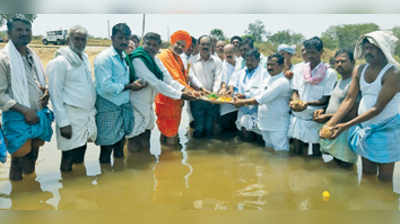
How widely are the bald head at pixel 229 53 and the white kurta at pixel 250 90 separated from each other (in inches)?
29.7

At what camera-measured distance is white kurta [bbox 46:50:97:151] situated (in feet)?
12.9

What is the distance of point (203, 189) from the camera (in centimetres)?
388

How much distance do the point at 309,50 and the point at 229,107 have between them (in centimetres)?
202

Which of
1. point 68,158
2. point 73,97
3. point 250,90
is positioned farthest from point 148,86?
point 250,90

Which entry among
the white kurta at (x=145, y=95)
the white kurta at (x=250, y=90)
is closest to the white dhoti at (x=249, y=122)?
the white kurta at (x=250, y=90)

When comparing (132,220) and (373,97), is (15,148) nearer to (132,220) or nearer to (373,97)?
(132,220)

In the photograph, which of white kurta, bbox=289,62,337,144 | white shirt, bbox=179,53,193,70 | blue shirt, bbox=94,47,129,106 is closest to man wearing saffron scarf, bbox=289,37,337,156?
white kurta, bbox=289,62,337,144

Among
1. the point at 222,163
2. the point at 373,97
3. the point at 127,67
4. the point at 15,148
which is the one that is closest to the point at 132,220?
the point at 15,148

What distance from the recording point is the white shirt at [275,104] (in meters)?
4.94

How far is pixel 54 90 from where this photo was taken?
3918 mm

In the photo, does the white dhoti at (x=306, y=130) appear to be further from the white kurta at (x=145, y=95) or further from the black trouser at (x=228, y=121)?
the white kurta at (x=145, y=95)

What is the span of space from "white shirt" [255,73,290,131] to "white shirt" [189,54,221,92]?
1292 mm

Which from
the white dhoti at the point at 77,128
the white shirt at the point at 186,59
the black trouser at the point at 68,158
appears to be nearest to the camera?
the white dhoti at the point at 77,128

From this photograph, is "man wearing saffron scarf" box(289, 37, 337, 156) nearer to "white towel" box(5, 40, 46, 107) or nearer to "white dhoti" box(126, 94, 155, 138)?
"white dhoti" box(126, 94, 155, 138)
